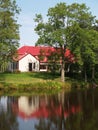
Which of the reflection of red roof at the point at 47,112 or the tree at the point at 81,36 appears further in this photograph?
the tree at the point at 81,36

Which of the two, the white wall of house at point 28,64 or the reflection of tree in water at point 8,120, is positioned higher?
the white wall of house at point 28,64

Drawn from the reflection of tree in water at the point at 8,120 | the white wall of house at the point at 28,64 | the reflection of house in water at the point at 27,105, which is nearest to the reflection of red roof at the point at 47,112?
the reflection of house in water at the point at 27,105

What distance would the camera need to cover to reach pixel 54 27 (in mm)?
65688

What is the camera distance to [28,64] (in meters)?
83.8

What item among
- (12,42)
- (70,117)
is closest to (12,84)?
(12,42)

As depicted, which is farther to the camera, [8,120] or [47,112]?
[47,112]

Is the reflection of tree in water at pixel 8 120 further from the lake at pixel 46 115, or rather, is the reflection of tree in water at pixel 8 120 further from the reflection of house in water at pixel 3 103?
the reflection of house in water at pixel 3 103

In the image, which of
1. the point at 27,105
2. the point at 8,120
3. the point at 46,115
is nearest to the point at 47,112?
the point at 46,115

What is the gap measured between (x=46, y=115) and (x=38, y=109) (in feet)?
14.0

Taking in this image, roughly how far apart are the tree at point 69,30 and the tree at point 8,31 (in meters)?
9.06

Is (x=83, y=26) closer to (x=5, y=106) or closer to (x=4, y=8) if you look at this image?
(x=4, y=8)

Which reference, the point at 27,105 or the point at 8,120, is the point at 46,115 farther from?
the point at 27,105

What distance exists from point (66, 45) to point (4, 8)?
48.7 feet

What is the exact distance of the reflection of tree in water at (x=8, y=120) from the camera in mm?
25064
